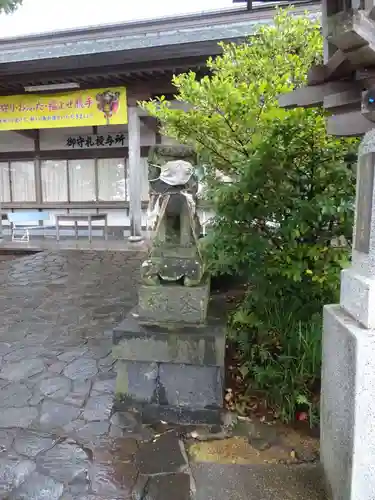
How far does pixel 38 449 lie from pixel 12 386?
1068 mm

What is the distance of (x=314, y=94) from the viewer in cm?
220

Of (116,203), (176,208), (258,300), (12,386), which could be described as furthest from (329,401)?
(116,203)

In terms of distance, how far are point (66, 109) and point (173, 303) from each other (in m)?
8.42

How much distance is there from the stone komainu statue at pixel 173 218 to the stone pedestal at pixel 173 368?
1.48ft

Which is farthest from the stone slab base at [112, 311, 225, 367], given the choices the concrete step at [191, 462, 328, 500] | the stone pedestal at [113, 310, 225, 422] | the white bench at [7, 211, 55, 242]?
the white bench at [7, 211, 55, 242]

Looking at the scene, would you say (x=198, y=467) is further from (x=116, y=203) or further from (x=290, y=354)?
(x=116, y=203)

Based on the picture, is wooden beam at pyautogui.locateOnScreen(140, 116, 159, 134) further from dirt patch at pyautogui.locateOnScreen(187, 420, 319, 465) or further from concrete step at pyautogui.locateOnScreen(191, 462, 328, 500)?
concrete step at pyautogui.locateOnScreen(191, 462, 328, 500)

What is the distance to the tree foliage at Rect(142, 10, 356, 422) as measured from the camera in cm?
313

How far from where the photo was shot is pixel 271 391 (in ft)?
10.6

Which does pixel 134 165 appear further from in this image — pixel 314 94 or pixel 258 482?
pixel 258 482

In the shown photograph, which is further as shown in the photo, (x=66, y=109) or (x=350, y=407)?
(x=66, y=109)

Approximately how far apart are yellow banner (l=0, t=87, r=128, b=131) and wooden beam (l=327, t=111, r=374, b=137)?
26.9 feet

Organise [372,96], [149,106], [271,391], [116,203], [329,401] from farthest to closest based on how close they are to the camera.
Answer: [116,203] → [149,106] → [271,391] → [329,401] → [372,96]

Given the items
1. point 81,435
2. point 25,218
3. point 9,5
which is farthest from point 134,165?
point 81,435
